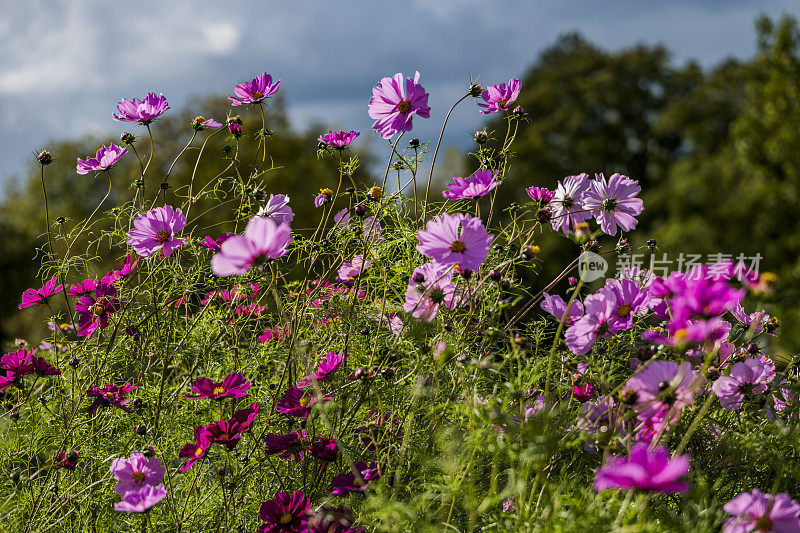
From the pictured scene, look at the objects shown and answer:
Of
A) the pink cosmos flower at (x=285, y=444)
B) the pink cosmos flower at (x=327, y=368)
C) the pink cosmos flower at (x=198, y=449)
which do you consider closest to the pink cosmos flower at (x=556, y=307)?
the pink cosmos flower at (x=327, y=368)

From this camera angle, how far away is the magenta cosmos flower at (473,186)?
1.48 metres

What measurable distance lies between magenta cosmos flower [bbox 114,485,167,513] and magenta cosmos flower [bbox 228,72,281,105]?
0.96 m

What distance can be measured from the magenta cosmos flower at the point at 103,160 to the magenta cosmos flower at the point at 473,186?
2.75 feet

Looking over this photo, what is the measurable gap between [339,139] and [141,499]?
944 millimetres

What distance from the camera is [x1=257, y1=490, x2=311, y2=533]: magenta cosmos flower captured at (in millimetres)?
1228

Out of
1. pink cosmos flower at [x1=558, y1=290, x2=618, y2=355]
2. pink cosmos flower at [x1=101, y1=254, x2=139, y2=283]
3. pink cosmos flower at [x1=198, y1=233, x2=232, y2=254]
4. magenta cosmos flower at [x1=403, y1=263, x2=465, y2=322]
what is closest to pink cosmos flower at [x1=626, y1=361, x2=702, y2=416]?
pink cosmos flower at [x1=558, y1=290, x2=618, y2=355]

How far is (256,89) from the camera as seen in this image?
1795mm

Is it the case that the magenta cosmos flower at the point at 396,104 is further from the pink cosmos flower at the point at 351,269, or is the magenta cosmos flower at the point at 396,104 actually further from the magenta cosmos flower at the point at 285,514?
the magenta cosmos flower at the point at 285,514

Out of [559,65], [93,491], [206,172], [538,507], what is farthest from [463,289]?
[559,65]

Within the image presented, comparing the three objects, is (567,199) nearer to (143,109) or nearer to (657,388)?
(657,388)

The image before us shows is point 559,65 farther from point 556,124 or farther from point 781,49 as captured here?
point 781,49

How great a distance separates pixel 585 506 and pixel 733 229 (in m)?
12.1

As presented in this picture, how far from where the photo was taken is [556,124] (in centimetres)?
1614

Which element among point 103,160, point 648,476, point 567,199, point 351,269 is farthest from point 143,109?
point 648,476
